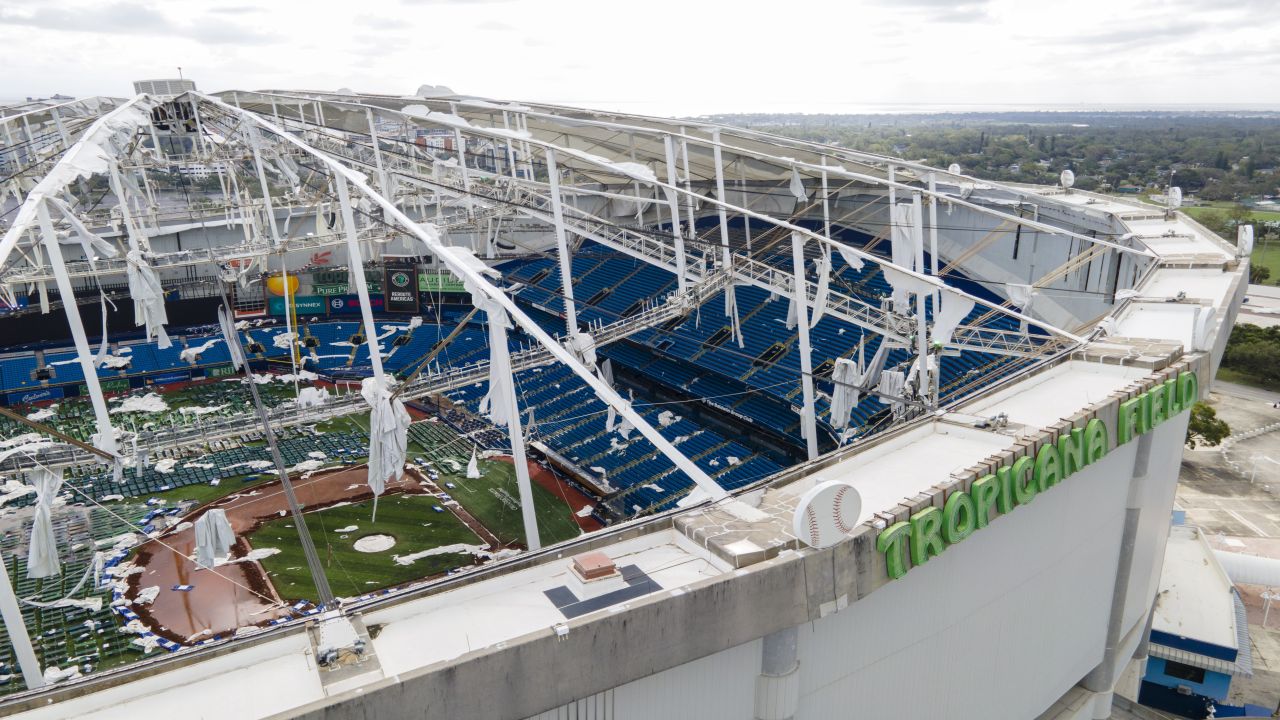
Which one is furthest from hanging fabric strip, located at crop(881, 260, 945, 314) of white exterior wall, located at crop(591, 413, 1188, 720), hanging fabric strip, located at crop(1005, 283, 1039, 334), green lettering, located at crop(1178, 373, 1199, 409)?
hanging fabric strip, located at crop(1005, 283, 1039, 334)

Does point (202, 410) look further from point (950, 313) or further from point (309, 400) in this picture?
point (950, 313)

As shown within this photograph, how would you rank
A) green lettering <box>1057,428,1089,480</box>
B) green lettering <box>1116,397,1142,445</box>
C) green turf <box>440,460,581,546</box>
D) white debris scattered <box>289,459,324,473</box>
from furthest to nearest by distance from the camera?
white debris scattered <box>289,459,324,473</box>
green turf <box>440,460,581,546</box>
green lettering <box>1116,397,1142,445</box>
green lettering <box>1057,428,1089,480</box>

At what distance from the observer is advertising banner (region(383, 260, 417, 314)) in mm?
52219

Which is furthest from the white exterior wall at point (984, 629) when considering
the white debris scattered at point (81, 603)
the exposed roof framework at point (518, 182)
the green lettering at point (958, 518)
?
the white debris scattered at point (81, 603)

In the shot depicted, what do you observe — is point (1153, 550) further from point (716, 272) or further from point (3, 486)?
point (3, 486)

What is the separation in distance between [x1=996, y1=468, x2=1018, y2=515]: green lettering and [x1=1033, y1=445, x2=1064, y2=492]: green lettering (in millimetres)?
820

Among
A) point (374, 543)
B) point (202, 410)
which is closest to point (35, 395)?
point (202, 410)

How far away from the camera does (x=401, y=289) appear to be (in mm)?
52500

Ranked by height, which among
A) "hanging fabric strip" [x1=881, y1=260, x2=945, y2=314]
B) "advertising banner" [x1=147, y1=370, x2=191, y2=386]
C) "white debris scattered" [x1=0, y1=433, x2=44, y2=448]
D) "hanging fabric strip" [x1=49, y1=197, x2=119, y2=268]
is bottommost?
"advertising banner" [x1=147, y1=370, x2=191, y2=386]

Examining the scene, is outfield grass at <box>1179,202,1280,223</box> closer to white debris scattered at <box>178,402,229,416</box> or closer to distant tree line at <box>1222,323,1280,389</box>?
distant tree line at <box>1222,323,1280,389</box>

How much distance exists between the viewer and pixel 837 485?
11453 millimetres

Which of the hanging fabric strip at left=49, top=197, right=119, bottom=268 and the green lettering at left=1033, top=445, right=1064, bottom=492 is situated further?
the hanging fabric strip at left=49, top=197, right=119, bottom=268

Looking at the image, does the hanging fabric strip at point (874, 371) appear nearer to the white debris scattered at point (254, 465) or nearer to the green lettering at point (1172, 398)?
the green lettering at point (1172, 398)

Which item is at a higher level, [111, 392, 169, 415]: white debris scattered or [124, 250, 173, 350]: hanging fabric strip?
[124, 250, 173, 350]: hanging fabric strip
